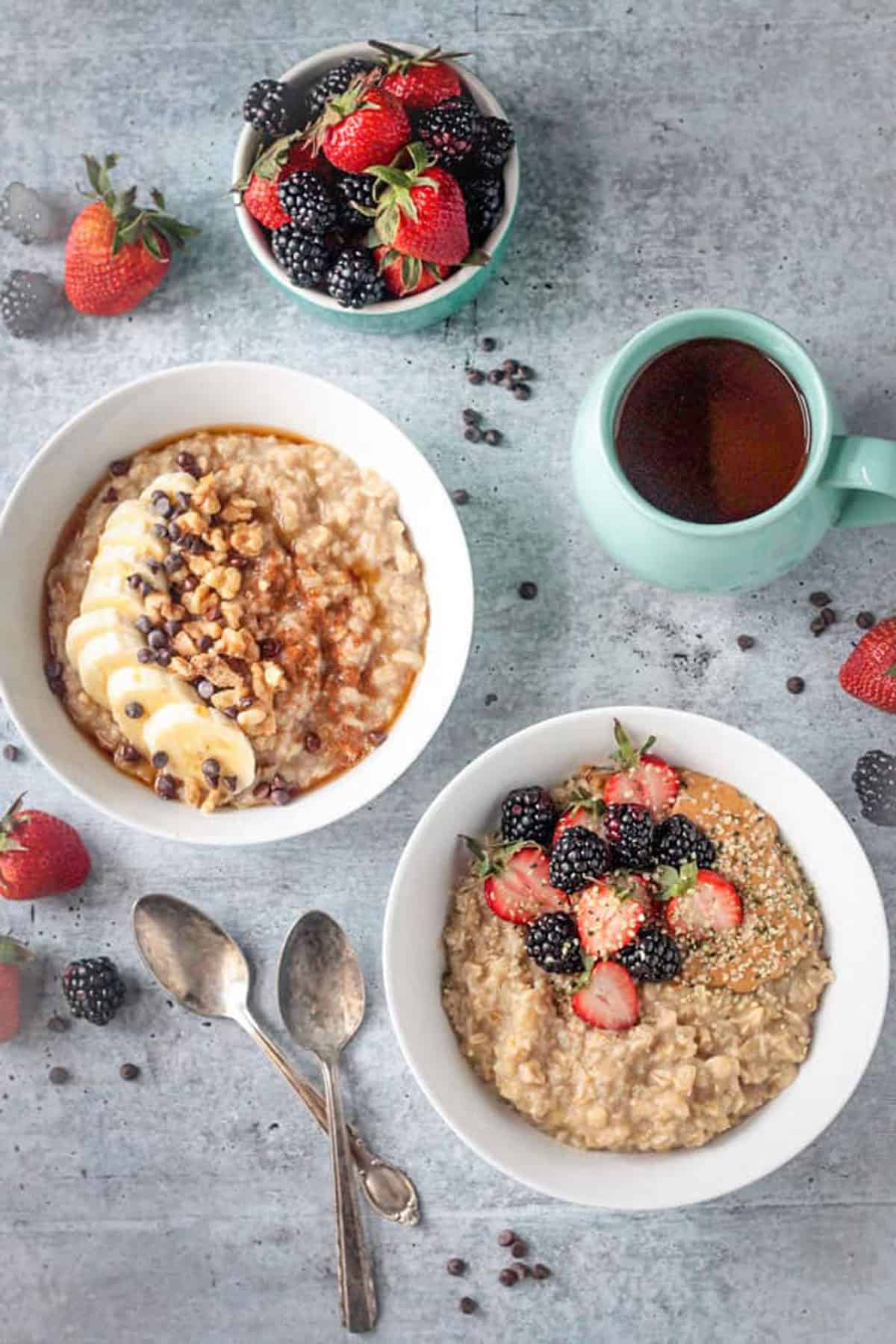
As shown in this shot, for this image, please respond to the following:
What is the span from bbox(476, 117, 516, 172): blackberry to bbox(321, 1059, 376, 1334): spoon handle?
1670 millimetres

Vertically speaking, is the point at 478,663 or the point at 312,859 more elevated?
the point at 478,663

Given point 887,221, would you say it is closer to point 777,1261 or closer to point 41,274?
point 41,274

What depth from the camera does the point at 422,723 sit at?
243 centimetres

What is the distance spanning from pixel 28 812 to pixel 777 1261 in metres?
1.65

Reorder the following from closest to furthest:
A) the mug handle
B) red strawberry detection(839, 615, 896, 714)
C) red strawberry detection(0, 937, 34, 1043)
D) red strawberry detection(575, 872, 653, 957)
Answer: the mug handle
red strawberry detection(575, 872, 653, 957)
red strawberry detection(839, 615, 896, 714)
red strawberry detection(0, 937, 34, 1043)

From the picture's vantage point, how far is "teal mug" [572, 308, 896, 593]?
85.9 inches

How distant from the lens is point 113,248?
2557 millimetres

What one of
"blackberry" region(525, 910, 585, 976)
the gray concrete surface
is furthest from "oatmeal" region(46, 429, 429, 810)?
"blackberry" region(525, 910, 585, 976)

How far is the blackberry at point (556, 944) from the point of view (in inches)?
89.2

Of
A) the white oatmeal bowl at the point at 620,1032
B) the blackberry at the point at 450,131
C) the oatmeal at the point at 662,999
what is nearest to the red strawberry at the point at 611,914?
the oatmeal at the point at 662,999

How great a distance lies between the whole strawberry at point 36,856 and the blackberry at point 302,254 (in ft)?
3.56

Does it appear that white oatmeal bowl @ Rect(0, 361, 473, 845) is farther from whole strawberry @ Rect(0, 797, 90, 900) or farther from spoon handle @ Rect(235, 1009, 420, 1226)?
spoon handle @ Rect(235, 1009, 420, 1226)

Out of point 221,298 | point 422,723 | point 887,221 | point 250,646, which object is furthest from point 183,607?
point 887,221

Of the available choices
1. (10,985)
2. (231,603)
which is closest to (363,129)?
(231,603)
